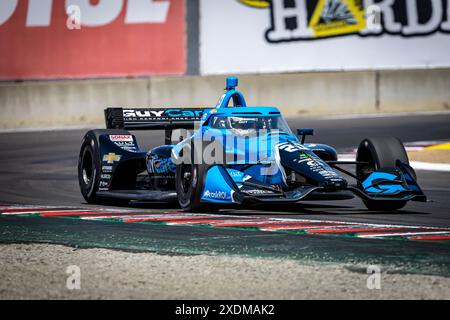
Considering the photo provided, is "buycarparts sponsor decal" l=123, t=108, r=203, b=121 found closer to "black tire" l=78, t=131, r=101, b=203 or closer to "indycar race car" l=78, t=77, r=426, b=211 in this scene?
"indycar race car" l=78, t=77, r=426, b=211

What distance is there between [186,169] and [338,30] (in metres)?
14.4

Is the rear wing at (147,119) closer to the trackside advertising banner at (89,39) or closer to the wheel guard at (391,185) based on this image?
the wheel guard at (391,185)

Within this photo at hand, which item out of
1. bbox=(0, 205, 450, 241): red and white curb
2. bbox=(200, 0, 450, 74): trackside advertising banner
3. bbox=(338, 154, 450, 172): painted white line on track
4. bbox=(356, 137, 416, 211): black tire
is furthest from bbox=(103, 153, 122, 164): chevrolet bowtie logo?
bbox=(200, 0, 450, 74): trackside advertising banner

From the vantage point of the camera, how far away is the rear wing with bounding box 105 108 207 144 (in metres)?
15.0

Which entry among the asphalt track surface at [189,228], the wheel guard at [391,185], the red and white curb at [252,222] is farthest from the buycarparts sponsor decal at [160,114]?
the wheel guard at [391,185]

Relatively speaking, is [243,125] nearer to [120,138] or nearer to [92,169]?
[120,138]

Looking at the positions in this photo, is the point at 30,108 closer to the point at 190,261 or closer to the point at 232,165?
the point at 232,165

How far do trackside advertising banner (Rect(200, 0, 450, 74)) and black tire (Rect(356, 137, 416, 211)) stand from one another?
43.0 ft

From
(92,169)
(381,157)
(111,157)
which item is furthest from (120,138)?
(381,157)

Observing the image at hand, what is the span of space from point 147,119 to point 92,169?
113cm

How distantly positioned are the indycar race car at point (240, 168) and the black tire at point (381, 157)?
0.01 m

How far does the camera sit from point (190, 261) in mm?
9539

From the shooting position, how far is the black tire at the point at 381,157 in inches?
508

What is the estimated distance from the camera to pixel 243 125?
13047mm
